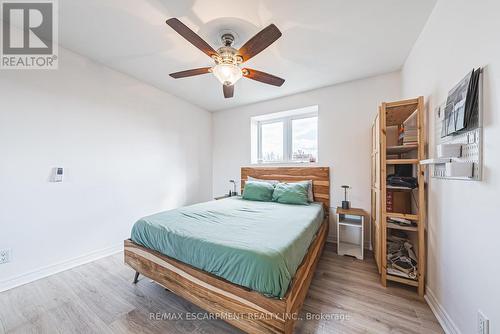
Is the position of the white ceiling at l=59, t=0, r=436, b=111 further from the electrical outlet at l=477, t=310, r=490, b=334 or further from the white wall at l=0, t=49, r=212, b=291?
the electrical outlet at l=477, t=310, r=490, b=334

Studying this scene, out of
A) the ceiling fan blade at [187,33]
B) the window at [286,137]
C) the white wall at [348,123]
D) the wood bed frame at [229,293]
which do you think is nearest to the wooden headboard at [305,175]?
the white wall at [348,123]

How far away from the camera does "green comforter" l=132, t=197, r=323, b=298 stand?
3.76ft

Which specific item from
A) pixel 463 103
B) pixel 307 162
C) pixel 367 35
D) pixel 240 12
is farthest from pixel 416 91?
pixel 240 12

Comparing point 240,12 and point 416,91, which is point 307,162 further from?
point 240,12

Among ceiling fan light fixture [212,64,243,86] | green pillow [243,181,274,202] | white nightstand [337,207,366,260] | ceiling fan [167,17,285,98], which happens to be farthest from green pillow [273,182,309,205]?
ceiling fan light fixture [212,64,243,86]

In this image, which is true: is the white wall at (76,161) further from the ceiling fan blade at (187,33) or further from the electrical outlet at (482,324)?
the electrical outlet at (482,324)

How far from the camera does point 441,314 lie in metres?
1.36

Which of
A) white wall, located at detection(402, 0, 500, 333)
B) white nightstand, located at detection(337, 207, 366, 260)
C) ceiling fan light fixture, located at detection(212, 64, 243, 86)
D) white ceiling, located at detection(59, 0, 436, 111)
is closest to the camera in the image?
white wall, located at detection(402, 0, 500, 333)

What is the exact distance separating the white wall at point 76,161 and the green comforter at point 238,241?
1.01 metres

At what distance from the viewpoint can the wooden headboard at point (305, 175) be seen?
2.95m

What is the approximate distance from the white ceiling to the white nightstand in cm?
196

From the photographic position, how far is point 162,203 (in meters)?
3.23

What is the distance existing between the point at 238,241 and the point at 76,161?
2285 millimetres

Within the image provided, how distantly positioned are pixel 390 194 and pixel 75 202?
12.1ft
